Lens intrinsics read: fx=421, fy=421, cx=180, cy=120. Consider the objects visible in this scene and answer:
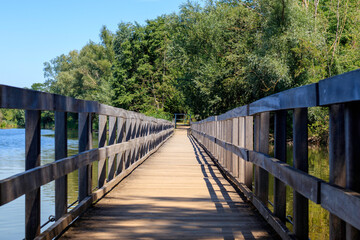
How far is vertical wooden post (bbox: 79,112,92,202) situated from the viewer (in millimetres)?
4516

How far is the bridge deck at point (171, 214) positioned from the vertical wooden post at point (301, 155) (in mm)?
571

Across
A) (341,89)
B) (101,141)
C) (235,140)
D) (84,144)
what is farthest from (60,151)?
(235,140)

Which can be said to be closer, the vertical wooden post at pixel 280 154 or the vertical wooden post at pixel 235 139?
the vertical wooden post at pixel 280 154

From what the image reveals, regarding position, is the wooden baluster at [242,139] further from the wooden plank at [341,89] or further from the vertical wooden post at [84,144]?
the wooden plank at [341,89]

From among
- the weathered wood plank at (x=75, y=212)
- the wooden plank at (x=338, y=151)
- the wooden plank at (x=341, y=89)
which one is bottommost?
the weathered wood plank at (x=75, y=212)

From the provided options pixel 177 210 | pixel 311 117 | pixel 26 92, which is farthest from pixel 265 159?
pixel 311 117

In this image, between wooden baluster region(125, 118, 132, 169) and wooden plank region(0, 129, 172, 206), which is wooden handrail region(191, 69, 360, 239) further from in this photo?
wooden baluster region(125, 118, 132, 169)

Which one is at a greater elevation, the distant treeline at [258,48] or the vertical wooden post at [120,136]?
the distant treeline at [258,48]

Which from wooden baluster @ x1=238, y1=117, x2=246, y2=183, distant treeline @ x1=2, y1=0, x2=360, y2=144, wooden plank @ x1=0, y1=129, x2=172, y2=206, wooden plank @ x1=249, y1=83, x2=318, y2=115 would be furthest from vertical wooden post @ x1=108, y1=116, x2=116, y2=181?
distant treeline @ x1=2, y1=0, x2=360, y2=144

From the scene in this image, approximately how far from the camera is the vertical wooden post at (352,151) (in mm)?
2168

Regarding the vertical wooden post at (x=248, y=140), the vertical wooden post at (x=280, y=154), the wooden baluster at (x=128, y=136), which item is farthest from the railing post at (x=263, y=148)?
the wooden baluster at (x=128, y=136)

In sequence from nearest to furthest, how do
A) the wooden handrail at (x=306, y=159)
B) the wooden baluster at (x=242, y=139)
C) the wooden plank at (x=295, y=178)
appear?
the wooden handrail at (x=306, y=159) < the wooden plank at (x=295, y=178) < the wooden baluster at (x=242, y=139)

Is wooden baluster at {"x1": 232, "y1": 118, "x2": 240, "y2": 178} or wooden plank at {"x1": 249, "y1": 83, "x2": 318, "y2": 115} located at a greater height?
wooden plank at {"x1": 249, "y1": 83, "x2": 318, "y2": 115}

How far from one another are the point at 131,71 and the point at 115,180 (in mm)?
50817
